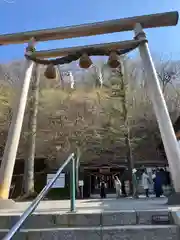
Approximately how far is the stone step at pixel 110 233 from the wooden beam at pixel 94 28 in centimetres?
599

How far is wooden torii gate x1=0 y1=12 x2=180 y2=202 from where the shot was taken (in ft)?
18.9

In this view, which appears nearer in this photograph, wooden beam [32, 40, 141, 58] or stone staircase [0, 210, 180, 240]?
stone staircase [0, 210, 180, 240]

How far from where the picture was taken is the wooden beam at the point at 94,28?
280 inches

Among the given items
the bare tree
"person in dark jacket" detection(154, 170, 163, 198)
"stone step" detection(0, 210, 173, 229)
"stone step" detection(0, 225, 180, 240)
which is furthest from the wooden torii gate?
the bare tree

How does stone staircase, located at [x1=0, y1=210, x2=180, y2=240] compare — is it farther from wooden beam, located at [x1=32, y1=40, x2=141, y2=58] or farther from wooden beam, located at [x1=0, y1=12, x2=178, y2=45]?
wooden beam, located at [x1=0, y1=12, x2=178, y2=45]

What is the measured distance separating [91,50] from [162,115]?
291 cm

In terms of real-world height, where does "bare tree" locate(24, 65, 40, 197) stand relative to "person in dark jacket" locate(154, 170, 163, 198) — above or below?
above

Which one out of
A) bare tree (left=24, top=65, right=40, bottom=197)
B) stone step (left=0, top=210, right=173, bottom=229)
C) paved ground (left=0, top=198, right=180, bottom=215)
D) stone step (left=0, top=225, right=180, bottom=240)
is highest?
bare tree (left=24, top=65, right=40, bottom=197)

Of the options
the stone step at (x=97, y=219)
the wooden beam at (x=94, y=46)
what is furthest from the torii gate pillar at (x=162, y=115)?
the stone step at (x=97, y=219)

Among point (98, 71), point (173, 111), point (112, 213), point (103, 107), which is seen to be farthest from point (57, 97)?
point (112, 213)

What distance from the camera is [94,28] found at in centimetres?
737

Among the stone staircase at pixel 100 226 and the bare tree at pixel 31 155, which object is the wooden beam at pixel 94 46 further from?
the bare tree at pixel 31 155

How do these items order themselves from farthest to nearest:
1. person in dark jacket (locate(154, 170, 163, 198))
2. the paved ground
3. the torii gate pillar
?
person in dark jacket (locate(154, 170, 163, 198)), the torii gate pillar, the paved ground

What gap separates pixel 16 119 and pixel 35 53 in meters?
2.24
